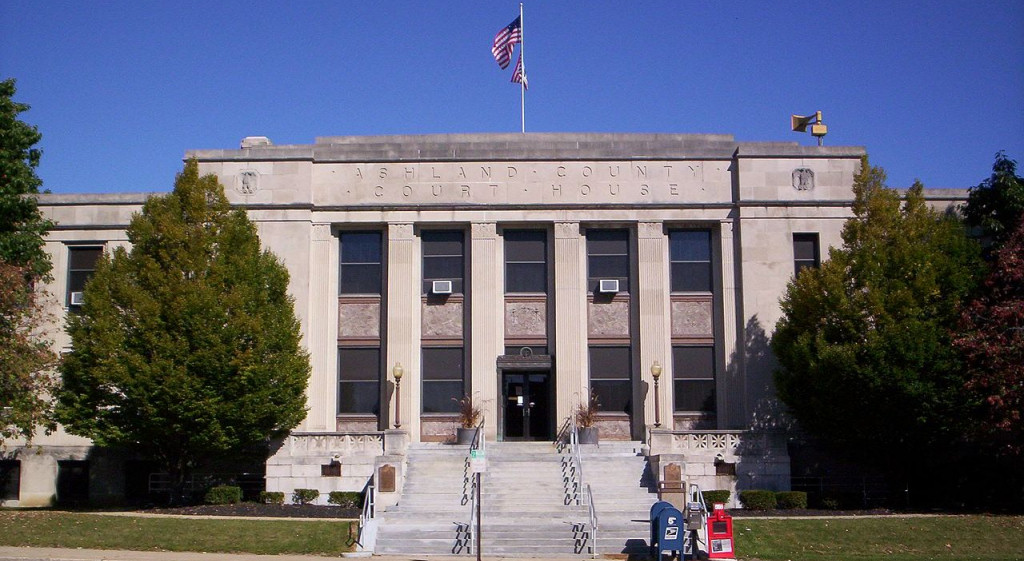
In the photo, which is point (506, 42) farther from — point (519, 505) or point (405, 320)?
point (519, 505)

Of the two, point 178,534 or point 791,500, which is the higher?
point 791,500

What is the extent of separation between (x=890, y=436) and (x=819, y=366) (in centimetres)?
275

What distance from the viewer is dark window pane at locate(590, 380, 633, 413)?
110ft

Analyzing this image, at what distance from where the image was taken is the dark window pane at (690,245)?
3456 cm

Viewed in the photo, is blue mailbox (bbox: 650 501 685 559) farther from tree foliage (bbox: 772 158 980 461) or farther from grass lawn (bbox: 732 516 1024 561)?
tree foliage (bbox: 772 158 980 461)

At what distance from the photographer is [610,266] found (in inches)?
1359

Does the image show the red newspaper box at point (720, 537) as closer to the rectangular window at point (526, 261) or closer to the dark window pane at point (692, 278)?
the dark window pane at point (692, 278)

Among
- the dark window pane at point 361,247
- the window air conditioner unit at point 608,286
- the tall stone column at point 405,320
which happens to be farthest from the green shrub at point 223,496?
the window air conditioner unit at point 608,286

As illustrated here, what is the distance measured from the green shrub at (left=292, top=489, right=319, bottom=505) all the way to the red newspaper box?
507 inches

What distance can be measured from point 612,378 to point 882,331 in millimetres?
9225

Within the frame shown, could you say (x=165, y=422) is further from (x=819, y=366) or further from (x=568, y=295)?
(x=819, y=366)

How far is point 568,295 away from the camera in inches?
1329

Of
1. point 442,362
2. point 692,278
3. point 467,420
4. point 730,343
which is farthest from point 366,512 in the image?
point 692,278

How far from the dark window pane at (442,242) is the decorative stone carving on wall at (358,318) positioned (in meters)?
2.62
